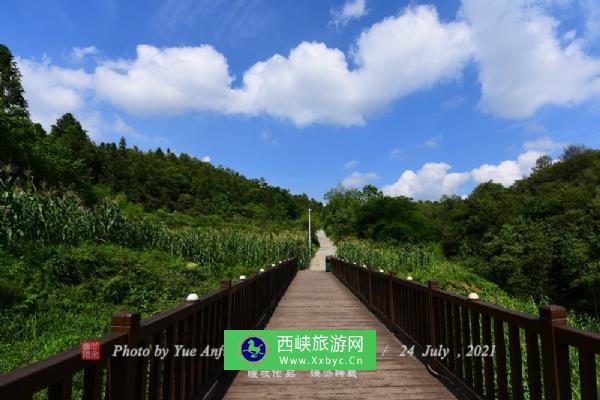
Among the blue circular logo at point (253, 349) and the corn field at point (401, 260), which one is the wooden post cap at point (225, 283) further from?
the corn field at point (401, 260)

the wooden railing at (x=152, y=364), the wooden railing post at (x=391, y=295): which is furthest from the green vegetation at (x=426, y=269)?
the wooden railing at (x=152, y=364)

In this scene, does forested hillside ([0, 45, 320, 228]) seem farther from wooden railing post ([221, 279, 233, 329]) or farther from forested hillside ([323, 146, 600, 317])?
forested hillside ([323, 146, 600, 317])

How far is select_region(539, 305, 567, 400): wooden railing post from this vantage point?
2123 millimetres

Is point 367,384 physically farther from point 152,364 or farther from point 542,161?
point 542,161

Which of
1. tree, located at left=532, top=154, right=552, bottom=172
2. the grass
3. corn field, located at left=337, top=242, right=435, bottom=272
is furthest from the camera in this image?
tree, located at left=532, top=154, right=552, bottom=172

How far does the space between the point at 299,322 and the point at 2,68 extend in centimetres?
4604

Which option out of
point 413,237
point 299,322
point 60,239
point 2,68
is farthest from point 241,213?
point 299,322

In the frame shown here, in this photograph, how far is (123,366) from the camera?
6.17ft

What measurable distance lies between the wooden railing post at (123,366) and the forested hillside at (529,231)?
93.4 ft

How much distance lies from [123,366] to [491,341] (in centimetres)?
252

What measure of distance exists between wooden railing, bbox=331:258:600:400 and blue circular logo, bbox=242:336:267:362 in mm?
1735

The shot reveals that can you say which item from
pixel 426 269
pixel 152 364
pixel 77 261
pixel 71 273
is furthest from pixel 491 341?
pixel 426 269

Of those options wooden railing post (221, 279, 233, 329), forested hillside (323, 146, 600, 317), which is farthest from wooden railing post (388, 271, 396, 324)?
forested hillside (323, 146, 600, 317)

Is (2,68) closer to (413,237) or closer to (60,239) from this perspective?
(60,239)
